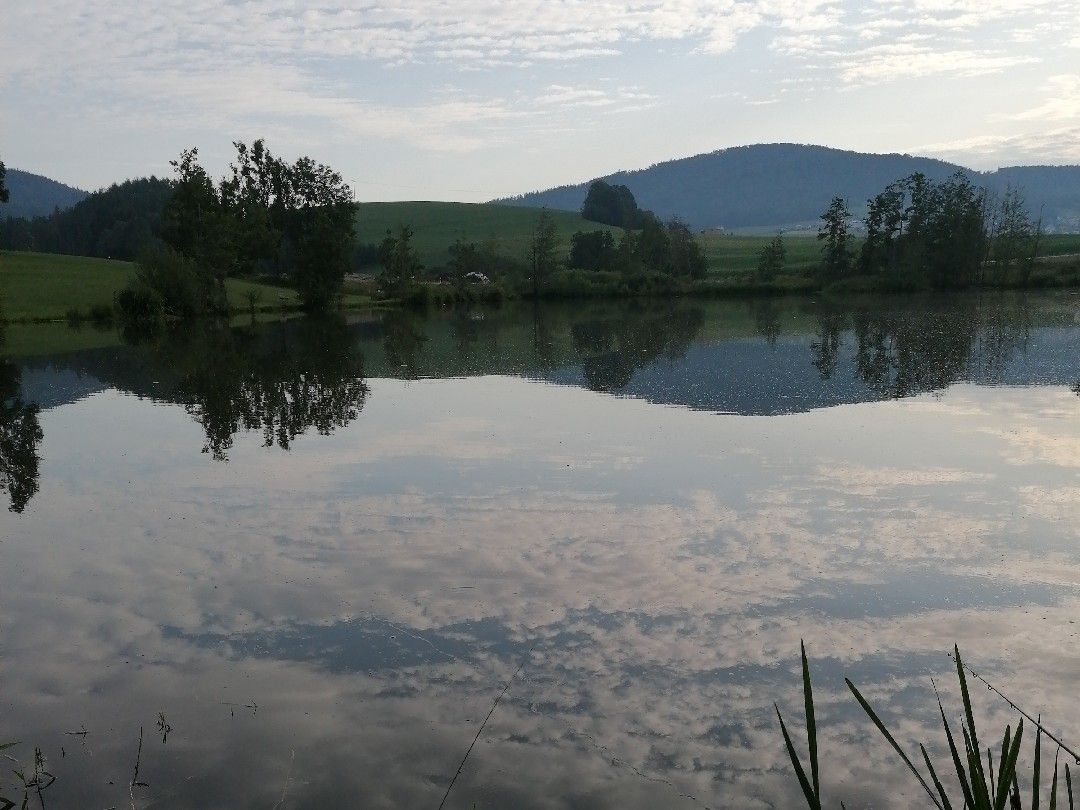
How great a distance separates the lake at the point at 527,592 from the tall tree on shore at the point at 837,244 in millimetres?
61948

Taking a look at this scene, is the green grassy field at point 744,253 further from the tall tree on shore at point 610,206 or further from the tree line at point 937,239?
the tall tree on shore at point 610,206

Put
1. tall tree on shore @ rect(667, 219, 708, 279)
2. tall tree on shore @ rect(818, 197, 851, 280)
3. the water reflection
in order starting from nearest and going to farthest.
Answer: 1. the water reflection
2. tall tree on shore @ rect(818, 197, 851, 280)
3. tall tree on shore @ rect(667, 219, 708, 279)

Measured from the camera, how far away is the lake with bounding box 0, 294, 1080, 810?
6055 mm

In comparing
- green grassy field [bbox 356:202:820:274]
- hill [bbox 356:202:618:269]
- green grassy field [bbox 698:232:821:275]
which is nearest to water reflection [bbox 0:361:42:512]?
→ green grassy field [bbox 698:232:821:275]

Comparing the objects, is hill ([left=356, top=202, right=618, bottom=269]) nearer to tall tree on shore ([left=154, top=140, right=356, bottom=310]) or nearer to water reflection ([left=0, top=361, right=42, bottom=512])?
tall tree on shore ([left=154, top=140, right=356, bottom=310])

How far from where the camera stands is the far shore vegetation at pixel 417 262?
213ft

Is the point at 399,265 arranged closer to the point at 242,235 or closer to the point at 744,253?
the point at 242,235

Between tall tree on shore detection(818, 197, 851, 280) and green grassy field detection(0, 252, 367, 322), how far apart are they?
4142 centimetres

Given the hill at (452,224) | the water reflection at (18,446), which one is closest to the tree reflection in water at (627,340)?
the water reflection at (18,446)

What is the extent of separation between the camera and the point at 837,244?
263 feet

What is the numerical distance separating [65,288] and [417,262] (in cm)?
2982

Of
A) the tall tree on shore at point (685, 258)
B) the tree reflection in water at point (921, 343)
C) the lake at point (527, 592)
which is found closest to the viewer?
the lake at point (527, 592)

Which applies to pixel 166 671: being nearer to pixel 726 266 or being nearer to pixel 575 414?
pixel 575 414

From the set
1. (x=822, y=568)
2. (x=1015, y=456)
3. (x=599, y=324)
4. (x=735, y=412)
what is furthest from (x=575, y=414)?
(x=599, y=324)
